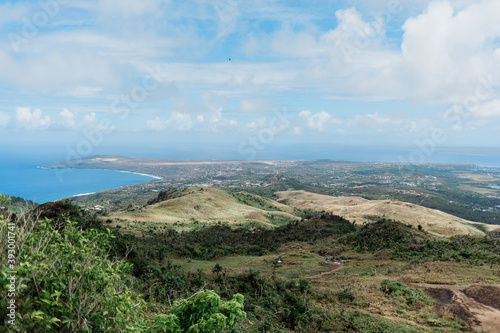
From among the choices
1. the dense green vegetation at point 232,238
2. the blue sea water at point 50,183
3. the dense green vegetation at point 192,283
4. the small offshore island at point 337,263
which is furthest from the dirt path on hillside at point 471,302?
the blue sea water at point 50,183

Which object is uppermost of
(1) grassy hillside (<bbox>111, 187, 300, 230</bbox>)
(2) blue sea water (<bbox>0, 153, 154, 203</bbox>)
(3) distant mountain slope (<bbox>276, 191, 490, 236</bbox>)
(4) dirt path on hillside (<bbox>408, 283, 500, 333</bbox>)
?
(4) dirt path on hillside (<bbox>408, 283, 500, 333</bbox>)

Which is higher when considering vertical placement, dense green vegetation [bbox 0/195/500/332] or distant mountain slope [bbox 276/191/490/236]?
dense green vegetation [bbox 0/195/500/332]

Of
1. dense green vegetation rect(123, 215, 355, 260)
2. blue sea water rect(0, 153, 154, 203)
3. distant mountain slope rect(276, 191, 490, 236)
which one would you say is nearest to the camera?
dense green vegetation rect(123, 215, 355, 260)

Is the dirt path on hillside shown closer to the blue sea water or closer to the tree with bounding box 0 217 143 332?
the tree with bounding box 0 217 143 332

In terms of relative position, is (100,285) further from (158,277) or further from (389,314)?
(389,314)

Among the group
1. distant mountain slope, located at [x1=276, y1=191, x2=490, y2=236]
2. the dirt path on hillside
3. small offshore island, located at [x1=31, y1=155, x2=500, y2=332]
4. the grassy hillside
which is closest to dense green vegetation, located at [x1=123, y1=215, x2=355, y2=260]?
small offshore island, located at [x1=31, y1=155, x2=500, y2=332]

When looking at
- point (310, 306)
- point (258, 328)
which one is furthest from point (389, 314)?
point (258, 328)
